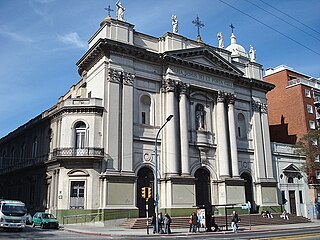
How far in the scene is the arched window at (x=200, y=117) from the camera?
134ft

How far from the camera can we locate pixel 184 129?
37.8 metres

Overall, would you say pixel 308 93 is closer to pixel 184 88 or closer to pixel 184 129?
pixel 184 88

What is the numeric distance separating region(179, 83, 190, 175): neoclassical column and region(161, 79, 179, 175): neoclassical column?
27.3 inches

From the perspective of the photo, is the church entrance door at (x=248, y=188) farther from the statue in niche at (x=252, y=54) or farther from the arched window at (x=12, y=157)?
the arched window at (x=12, y=157)

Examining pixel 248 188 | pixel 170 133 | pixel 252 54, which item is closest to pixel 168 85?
pixel 170 133

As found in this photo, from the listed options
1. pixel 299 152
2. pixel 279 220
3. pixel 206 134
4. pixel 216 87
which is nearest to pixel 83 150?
pixel 206 134

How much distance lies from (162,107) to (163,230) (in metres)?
15.1

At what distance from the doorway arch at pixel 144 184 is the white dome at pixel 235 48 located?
74.3ft

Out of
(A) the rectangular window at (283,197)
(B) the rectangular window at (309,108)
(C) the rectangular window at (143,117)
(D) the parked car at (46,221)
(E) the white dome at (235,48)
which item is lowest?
(D) the parked car at (46,221)

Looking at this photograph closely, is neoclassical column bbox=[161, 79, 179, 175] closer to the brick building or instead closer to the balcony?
the balcony

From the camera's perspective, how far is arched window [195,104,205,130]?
40.8 meters

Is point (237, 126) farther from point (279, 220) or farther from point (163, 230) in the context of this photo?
point (163, 230)

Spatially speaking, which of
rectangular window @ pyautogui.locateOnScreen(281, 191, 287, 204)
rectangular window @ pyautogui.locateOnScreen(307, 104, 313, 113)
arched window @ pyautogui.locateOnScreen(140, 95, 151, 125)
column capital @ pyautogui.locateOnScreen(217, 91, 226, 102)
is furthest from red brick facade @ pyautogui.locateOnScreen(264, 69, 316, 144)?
arched window @ pyautogui.locateOnScreen(140, 95, 151, 125)

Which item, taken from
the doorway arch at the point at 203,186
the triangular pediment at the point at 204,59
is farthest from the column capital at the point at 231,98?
the doorway arch at the point at 203,186
